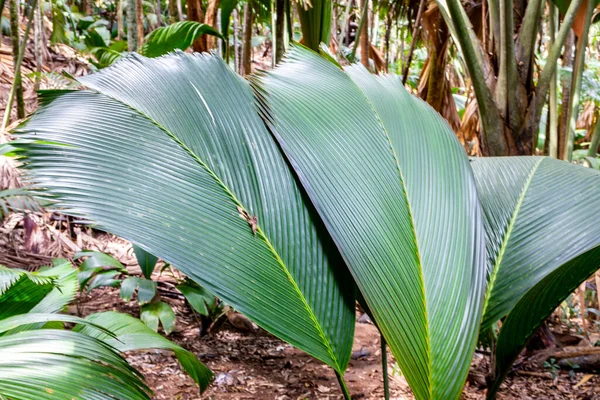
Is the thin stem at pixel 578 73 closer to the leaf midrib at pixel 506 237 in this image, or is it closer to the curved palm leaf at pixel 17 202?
the leaf midrib at pixel 506 237

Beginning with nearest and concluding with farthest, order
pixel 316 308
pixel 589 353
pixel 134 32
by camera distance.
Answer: pixel 316 308 → pixel 589 353 → pixel 134 32

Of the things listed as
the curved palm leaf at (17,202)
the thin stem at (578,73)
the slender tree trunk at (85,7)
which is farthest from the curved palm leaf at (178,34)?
the slender tree trunk at (85,7)

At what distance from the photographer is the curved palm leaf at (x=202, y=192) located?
0.85m

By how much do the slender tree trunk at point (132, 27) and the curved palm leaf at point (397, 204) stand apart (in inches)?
113

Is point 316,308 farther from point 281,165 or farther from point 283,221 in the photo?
point 281,165

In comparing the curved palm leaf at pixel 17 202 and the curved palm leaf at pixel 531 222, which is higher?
the curved palm leaf at pixel 531 222

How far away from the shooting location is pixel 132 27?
3699 millimetres

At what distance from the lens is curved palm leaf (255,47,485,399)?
2.76 feet

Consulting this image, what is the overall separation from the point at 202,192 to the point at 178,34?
2.09 m

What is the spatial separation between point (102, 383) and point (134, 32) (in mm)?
3359

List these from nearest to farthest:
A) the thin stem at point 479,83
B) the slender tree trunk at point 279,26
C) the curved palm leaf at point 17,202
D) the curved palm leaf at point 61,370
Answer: the curved palm leaf at point 61,370 → the thin stem at point 479,83 → the slender tree trunk at point 279,26 → the curved palm leaf at point 17,202

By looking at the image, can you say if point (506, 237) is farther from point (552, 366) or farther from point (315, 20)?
point (315, 20)

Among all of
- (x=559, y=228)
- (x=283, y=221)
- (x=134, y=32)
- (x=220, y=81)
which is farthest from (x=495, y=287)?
(x=134, y=32)

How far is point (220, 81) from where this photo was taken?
3.52ft
